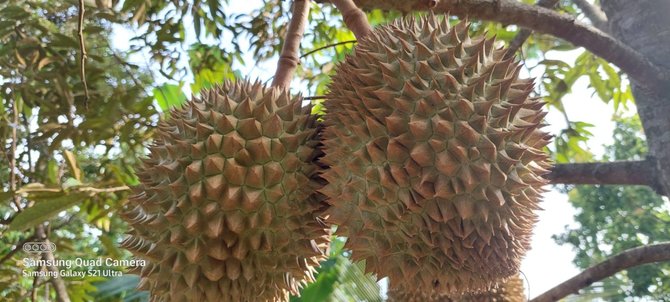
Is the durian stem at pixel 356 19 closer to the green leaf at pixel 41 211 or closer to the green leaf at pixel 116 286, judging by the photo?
the green leaf at pixel 41 211

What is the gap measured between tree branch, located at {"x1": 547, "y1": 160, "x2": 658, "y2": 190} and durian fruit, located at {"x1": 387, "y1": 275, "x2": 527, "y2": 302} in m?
0.41

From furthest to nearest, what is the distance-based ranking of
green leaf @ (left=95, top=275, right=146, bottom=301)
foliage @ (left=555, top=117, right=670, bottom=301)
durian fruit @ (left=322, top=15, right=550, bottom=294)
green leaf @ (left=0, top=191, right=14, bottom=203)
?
foliage @ (left=555, top=117, right=670, bottom=301)
green leaf @ (left=95, top=275, right=146, bottom=301)
green leaf @ (left=0, top=191, right=14, bottom=203)
durian fruit @ (left=322, top=15, right=550, bottom=294)

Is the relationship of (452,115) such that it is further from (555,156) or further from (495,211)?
(555,156)

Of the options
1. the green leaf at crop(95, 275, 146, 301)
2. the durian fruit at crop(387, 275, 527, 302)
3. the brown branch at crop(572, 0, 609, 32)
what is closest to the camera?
the durian fruit at crop(387, 275, 527, 302)

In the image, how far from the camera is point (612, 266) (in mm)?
1641

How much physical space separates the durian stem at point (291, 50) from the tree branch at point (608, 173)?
0.90 metres

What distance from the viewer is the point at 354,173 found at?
0.91 meters

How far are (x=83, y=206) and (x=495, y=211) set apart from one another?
162cm

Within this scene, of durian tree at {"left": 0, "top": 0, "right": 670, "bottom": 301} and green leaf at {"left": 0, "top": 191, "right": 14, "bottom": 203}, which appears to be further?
green leaf at {"left": 0, "top": 191, "right": 14, "bottom": 203}

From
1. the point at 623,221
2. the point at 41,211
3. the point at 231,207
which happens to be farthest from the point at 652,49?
the point at 623,221

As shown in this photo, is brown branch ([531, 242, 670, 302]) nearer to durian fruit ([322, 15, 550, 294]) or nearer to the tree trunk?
the tree trunk

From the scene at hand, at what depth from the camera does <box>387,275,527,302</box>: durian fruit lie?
1.80 m

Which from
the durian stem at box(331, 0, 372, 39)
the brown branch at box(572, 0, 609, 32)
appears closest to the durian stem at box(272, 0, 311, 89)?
the durian stem at box(331, 0, 372, 39)

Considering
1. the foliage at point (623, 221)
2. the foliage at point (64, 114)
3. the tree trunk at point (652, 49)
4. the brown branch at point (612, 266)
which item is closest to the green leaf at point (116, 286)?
the foliage at point (64, 114)
